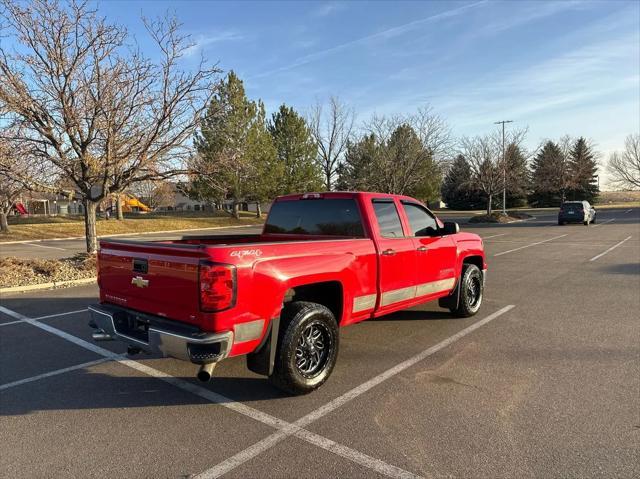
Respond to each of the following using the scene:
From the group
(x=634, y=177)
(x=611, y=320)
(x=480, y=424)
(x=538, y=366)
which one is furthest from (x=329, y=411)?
(x=634, y=177)

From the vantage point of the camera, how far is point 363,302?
4.61 meters

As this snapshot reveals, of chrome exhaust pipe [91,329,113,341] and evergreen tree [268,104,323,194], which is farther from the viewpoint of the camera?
evergreen tree [268,104,323,194]

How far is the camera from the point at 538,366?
4.63 meters

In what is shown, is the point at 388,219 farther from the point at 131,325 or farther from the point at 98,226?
the point at 98,226

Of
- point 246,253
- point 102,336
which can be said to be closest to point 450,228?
point 246,253

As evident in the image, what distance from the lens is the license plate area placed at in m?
3.89

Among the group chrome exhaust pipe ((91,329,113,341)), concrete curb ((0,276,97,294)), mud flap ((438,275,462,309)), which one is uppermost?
chrome exhaust pipe ((91,329,113,341))

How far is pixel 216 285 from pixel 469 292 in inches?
174

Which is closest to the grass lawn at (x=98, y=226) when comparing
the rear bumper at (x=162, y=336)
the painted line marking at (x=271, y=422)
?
the painted line marking at (x=271, y=422)

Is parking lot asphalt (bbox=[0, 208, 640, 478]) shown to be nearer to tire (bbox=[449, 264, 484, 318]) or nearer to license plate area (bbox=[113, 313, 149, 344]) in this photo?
tire (bbox=[449, 264, 484, 318])

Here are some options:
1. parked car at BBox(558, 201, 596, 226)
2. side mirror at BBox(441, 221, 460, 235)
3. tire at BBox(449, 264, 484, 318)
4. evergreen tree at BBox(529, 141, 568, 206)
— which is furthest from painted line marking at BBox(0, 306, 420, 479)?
evergreen tree at BBox(529, 141, 568, 206)

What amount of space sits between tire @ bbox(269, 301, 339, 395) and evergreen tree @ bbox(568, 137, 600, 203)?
223 feet

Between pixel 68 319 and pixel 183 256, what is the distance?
4521mm

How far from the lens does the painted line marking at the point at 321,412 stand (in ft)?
9.58
